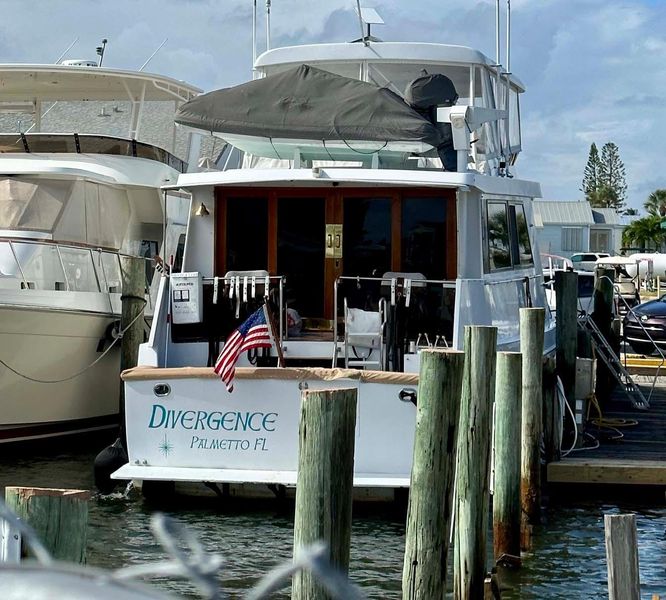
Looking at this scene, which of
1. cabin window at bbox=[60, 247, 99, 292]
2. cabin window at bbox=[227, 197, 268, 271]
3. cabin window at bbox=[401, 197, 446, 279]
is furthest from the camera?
cabin window at bbox=[60, 247, 99, 292]

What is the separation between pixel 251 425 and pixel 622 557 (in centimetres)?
493

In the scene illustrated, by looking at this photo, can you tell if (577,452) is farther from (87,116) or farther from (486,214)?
(87,116)

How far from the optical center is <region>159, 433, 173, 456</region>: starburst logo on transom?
1059 centimetres

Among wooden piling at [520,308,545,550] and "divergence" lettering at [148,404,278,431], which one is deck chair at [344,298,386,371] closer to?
"divergence" lettering at [148,404,278,431]

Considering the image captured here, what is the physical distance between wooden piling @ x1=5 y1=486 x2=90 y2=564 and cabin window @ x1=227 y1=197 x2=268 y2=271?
25.1ft

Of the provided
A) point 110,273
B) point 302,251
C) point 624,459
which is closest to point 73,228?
point 110,273

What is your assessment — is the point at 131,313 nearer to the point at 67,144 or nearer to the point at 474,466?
the point at 67,144

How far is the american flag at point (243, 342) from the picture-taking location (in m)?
10.3

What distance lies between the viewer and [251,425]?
34.2 feet

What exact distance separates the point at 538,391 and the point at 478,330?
7.32ft

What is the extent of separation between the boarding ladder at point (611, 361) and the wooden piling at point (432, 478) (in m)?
8.80

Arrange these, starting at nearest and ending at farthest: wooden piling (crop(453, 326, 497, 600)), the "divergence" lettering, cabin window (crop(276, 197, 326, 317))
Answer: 1. wooden piling (crop(453, 326, 497, 600))
2. the "divergence" lettering
3. cabin window (crop(276, 197, 326, 317))

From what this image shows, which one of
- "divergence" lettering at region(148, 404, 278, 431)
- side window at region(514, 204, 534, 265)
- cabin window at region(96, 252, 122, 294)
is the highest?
side window at region(514, 204, 534, 265)

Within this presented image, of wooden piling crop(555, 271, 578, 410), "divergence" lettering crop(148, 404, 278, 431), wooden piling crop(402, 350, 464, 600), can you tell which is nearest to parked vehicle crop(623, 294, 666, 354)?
wooden piling crop(555, 271, 578, 410)
